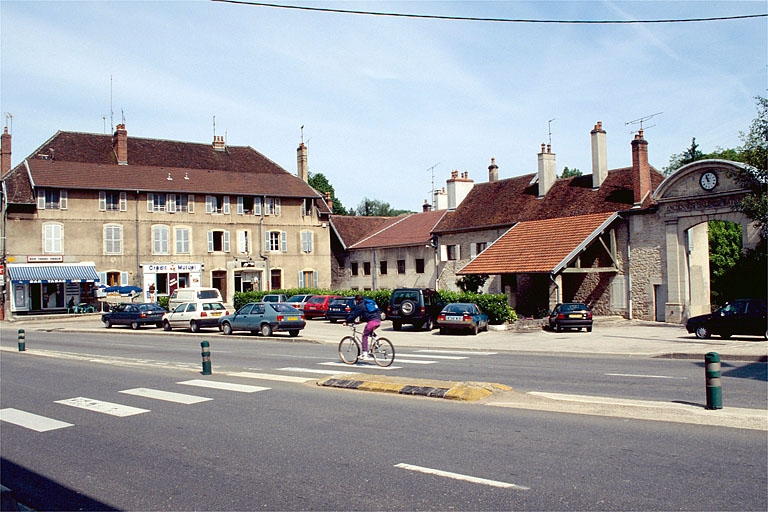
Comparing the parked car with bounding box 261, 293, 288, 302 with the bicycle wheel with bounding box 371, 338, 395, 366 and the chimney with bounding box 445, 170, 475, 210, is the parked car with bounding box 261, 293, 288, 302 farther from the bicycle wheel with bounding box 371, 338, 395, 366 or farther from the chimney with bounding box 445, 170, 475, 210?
the bicycle wheel with bounding box 371, 338, 395, 366

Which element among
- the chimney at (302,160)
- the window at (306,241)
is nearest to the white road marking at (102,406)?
the window at (306,241)

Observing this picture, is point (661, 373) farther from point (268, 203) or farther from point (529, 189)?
point (268, 203)

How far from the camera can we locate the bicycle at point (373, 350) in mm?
17109

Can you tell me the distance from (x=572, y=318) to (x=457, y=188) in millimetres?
21414

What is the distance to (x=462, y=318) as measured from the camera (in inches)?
1110

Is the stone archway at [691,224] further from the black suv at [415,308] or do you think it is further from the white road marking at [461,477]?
the white road marking at [461,477]

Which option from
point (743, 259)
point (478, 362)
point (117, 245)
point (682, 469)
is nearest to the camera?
point (682, 469)

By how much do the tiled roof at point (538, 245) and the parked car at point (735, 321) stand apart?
9.61m

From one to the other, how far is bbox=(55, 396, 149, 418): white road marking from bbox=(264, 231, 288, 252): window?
43714 millimetres

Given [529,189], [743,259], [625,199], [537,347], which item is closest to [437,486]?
[537,347]

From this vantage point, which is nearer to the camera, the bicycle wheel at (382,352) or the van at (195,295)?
the bicycle wheel at (382,352)

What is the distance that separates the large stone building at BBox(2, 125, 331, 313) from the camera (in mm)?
46906

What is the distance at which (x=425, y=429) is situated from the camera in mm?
9125

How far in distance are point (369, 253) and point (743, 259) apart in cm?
3007
